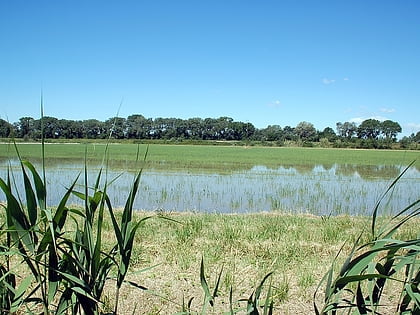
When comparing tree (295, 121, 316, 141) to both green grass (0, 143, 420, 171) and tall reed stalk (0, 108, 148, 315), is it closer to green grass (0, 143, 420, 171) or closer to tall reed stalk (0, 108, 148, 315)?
green grass (0, 143, 420, 171)

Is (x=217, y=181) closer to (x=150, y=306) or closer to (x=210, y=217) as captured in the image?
(x=210, y=217)

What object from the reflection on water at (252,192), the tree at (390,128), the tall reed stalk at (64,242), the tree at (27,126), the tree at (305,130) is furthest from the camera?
the tree at (305,130)

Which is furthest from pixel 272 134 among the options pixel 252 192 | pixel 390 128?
pixel 252 192

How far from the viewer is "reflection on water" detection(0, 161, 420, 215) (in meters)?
9.80

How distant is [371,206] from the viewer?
33.6ft

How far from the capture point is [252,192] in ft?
39.1

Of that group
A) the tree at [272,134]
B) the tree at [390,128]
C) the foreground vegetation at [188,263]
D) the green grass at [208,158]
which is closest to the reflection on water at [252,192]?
the green grass at [208,158]

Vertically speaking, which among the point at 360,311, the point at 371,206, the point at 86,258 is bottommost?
the point at 371,206

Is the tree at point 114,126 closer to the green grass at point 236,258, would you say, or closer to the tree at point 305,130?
the green grass at point 236,258

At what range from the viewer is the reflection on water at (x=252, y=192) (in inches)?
386

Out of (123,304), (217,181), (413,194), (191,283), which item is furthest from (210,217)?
(413,194)

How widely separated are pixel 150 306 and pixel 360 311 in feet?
6.49

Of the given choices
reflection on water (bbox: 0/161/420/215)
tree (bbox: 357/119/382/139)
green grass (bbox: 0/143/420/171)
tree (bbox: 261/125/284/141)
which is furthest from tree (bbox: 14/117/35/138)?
tree (bbox: 357/119/382/139)

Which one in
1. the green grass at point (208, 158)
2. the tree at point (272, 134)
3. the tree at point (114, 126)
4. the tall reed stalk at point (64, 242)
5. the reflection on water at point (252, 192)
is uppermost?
the tree at point (272, 134)
